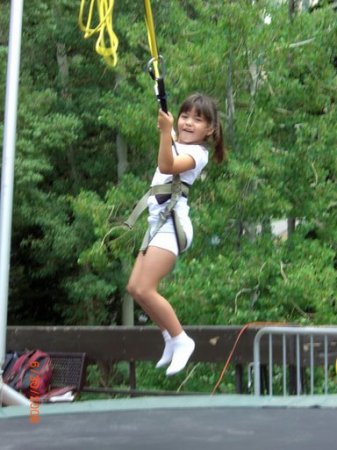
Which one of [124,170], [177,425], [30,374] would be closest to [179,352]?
[177,425]

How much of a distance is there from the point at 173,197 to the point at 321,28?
530cm

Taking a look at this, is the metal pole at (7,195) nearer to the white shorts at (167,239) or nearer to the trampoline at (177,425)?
the trampoline at (177,425)

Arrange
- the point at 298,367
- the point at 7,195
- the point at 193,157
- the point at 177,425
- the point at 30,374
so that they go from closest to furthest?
the point at 177,425, the point at 193,157, the point at 7,195, the point at 298,367, the point at 30,374

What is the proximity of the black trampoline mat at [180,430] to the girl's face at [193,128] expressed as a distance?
1.06m

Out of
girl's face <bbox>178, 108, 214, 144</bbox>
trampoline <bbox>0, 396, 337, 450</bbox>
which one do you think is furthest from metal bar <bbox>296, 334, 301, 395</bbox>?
girl's face <bbox>178, 108, 214, 144</bbox>

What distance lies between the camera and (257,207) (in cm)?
788

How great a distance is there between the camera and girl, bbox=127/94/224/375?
11.5 ft

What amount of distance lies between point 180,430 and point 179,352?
0.54 metres

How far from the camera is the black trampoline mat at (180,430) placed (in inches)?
111

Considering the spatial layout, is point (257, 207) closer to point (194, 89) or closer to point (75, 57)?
point (194, 89)

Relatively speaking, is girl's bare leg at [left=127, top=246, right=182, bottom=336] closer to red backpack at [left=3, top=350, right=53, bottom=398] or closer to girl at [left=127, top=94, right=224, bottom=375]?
girl at [left=127, top=94, right=224, bottom=375]

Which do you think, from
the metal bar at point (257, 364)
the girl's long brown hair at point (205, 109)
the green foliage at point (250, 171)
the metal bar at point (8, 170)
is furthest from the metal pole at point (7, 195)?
the green foliage at point (250, 171)

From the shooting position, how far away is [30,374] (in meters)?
6.02

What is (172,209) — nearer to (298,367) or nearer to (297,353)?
(297,353)
